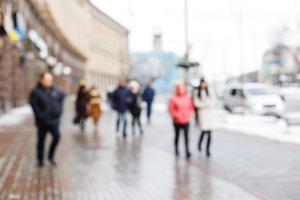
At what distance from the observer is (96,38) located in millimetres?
102875

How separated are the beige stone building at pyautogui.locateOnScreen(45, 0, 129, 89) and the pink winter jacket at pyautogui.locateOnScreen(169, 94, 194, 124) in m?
51.8

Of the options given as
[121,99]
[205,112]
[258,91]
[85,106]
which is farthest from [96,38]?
[205,112]

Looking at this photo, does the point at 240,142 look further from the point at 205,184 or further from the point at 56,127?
the point at 205,184

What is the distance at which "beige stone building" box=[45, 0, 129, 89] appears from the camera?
77.6 m

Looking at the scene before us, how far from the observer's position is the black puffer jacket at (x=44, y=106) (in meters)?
11.7

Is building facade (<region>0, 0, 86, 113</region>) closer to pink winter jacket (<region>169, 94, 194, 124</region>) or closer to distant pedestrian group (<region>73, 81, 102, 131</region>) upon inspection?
distant pedestrian group (<region>73, 81, 102, 131</region>)

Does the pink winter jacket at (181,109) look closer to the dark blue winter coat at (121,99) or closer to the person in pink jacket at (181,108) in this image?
the person in pink jacket at (181,108)

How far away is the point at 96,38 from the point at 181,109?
90620mm

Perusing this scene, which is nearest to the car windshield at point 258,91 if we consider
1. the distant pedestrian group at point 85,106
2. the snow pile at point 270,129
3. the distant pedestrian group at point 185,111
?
the snow pile at point 270,129

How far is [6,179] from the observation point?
10.2 metres

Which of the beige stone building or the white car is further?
the beige stone building

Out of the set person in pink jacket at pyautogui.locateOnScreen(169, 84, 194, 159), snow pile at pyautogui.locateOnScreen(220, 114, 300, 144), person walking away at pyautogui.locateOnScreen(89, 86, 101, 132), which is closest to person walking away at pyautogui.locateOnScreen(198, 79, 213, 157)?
person in pink jacket at pyautogui.locateOnScreen(169, 84, 194, 159)

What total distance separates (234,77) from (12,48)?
72094mm

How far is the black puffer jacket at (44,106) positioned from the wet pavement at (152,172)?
2.83ft
